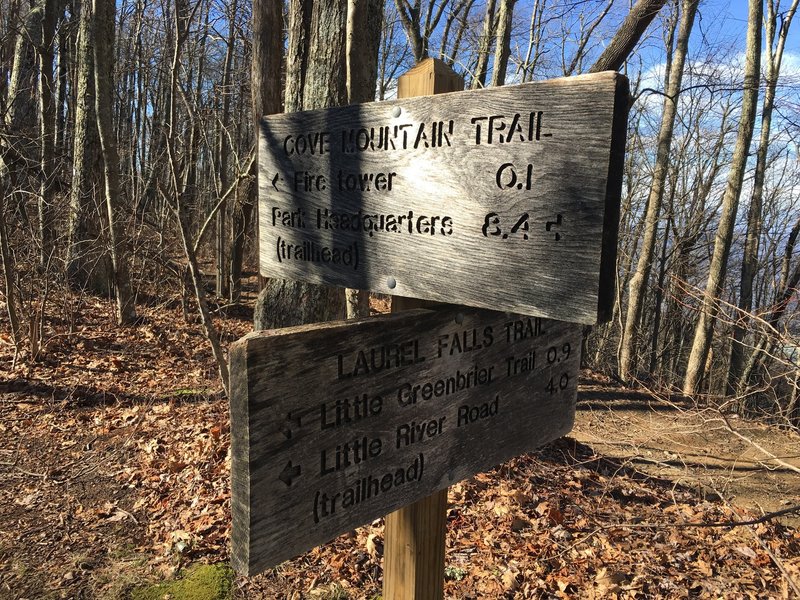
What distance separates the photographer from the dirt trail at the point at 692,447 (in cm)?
532

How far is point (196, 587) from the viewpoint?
324cm

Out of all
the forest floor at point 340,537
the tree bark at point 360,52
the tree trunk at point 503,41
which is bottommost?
the forest floor at point 340,537

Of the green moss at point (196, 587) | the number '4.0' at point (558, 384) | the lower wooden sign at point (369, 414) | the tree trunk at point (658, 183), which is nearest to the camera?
the lower wooden sign at point (369, 414)

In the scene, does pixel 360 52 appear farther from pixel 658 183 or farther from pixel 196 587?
pixel 658 183

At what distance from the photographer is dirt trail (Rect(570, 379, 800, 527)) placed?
5.32 m

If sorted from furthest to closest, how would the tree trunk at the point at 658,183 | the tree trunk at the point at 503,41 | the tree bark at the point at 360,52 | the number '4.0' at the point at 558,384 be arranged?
the tree trunk at the point at 658,183 < the tree trunk at the point at 503,41 < the tree bark at the point at 360,52 < the number '4.0' at the point at 558,384

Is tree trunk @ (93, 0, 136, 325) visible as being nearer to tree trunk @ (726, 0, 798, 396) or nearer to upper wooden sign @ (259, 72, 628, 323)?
upper wooden sign @ (259, 72, 628, 323)

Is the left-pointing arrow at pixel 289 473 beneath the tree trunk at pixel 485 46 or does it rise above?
beneath

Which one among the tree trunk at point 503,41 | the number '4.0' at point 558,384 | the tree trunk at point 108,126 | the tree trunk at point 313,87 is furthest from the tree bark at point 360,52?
the tree trunk at point 503,41

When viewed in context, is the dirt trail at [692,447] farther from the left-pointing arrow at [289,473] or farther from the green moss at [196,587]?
the left-pointing arrow at [289,473]

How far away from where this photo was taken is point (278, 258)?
1745mm

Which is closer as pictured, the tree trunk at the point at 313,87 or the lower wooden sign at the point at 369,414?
the lower wooden sign at the point at 369,414

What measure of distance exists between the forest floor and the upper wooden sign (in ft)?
7.50

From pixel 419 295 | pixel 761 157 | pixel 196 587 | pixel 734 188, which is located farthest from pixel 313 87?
pixel 761 157
